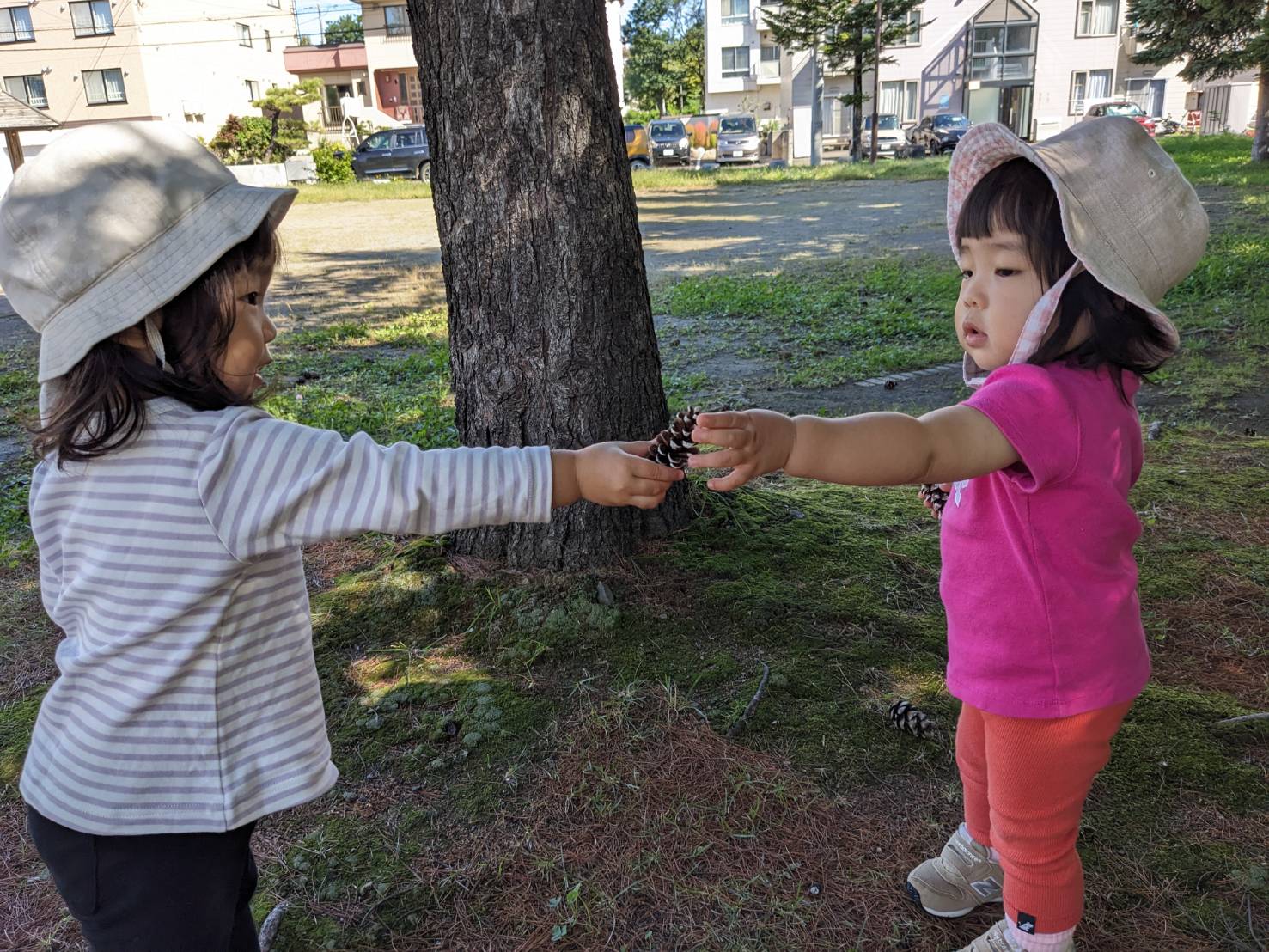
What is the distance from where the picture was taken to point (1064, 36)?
155 feet

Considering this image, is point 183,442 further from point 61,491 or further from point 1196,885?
point 1196,885

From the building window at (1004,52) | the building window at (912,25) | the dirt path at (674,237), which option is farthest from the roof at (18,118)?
the building window at (1004,52)

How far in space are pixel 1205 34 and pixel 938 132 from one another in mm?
18951

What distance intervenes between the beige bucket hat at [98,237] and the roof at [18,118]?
34.1 metres

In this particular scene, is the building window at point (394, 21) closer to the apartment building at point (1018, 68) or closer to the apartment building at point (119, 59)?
the apartment building at point (119, 59)

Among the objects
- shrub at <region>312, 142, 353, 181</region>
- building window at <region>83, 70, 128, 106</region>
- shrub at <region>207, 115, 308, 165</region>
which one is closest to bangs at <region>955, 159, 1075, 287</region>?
shrub at <region>312, 142, 353, 181</region>

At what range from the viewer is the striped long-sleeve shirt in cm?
156

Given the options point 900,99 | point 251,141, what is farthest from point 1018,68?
point 251,141

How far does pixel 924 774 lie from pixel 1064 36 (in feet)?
178

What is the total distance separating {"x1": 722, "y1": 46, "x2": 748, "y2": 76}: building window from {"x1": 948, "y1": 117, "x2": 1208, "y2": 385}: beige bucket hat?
57.3m

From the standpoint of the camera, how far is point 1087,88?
4825cm

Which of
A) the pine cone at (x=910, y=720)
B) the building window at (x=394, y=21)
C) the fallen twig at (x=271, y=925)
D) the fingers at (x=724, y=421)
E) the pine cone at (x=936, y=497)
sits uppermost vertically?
the building window at (x=394, y=21)

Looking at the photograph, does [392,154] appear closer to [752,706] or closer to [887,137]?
[887,137]

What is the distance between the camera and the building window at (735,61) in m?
54.3
